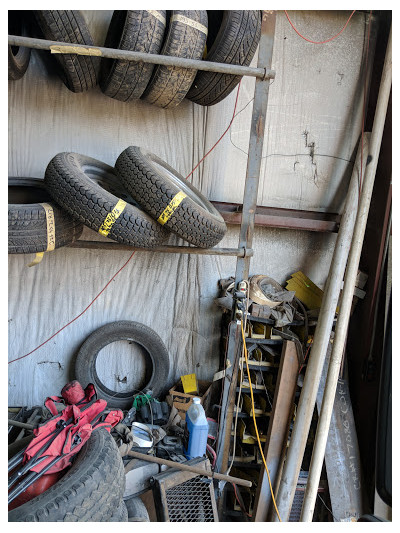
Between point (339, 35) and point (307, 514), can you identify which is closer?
point (307, 514)

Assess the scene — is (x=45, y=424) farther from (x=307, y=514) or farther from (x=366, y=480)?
(x=366, y=480)

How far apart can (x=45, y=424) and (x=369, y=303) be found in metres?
2.16

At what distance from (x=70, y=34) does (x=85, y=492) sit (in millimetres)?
2032

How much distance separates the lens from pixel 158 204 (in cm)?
204

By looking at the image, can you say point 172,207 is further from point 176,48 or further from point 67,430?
point 67,430

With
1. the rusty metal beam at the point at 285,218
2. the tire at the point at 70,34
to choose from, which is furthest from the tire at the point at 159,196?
the rusty metal beam at the point at 285,218

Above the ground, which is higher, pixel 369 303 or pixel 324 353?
pixel 369 303

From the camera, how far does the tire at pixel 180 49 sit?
6.98 feet

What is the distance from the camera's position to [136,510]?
83.5 inches

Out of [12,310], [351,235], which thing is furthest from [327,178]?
[12,310]

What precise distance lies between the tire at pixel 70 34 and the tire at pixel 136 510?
225 centimetres

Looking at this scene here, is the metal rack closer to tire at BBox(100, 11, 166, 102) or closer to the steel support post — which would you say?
the steel support post

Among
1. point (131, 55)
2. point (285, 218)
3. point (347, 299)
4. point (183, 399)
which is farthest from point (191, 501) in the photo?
point (131, 55)

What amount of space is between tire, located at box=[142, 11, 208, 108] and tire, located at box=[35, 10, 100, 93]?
13.7 inches
